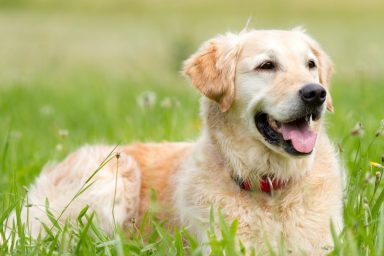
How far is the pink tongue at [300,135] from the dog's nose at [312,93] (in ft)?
0.69

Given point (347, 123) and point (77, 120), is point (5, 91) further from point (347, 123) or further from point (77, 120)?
point (347, 123)

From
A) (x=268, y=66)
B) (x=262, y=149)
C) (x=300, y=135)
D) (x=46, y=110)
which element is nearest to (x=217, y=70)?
(x=268, y=66)

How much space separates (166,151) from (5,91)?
5371 millimetres

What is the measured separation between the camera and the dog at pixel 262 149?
4031mm

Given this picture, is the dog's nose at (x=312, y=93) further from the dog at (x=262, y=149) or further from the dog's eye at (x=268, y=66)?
the dog's eye at (x=268, y=66)

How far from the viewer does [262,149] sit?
4297 millimetres

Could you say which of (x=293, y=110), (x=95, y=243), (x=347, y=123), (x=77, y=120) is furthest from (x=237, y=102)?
(x=77, y=120)

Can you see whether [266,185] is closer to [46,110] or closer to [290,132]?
[290,132]

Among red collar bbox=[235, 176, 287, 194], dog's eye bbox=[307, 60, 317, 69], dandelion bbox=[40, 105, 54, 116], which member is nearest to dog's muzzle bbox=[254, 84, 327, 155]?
red collar bbox=[235, 176, 287, 194]

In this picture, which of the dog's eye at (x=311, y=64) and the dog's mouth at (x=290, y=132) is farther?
the dog's eye at (x=311, y=64)

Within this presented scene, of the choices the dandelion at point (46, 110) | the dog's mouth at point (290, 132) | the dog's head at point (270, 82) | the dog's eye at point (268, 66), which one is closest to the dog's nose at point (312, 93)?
the dog's head at point (270, 82)

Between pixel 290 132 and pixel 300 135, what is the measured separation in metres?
0.06

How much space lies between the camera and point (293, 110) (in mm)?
3945

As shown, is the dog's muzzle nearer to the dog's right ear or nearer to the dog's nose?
the dog's nose
